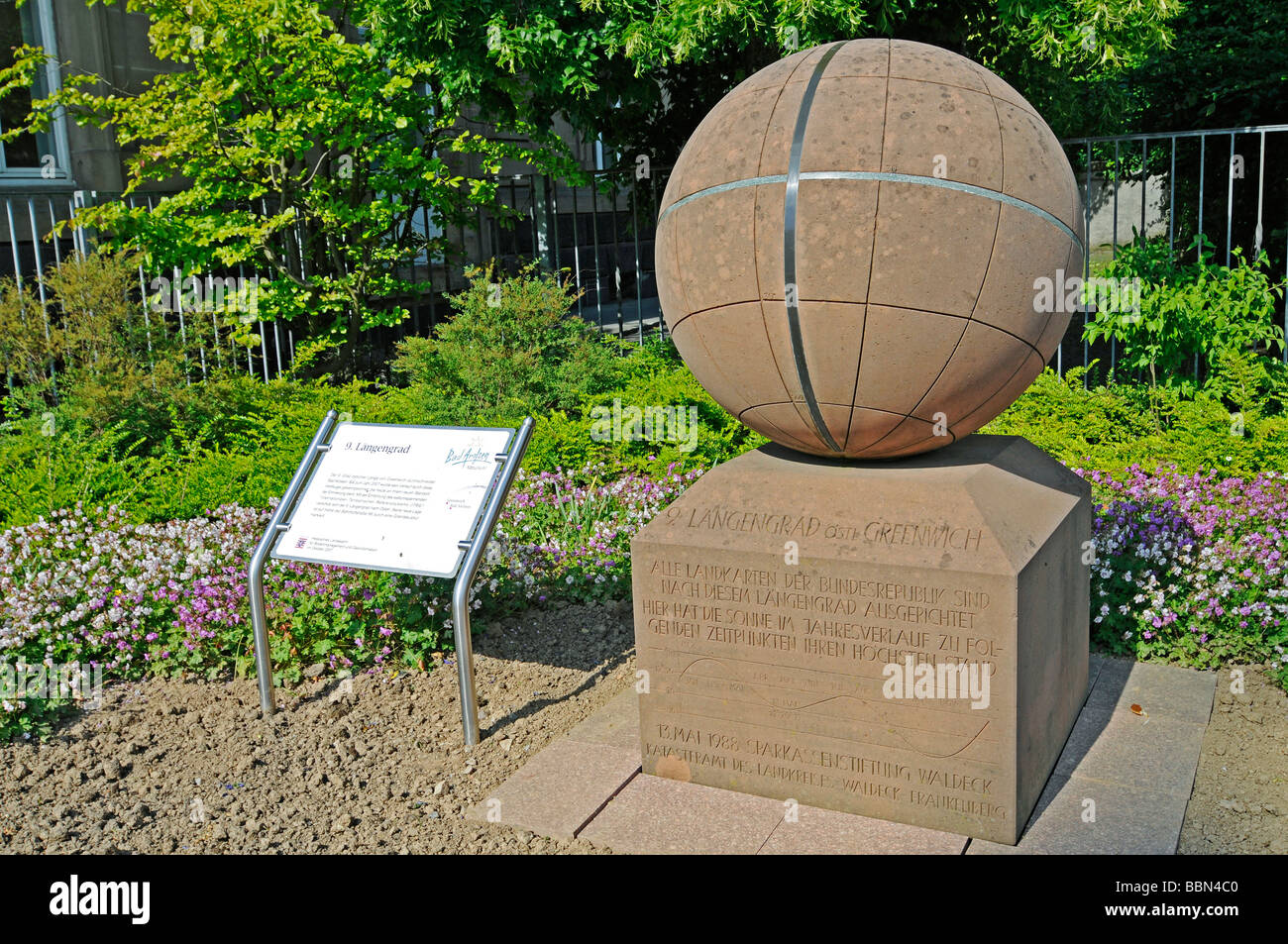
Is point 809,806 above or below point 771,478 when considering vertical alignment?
below

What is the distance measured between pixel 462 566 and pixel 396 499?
0.48 metres

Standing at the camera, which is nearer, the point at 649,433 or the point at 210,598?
the point at 210,598

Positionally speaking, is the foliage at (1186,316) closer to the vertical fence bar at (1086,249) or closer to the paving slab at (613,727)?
the vertical fence bar at (1086,249)

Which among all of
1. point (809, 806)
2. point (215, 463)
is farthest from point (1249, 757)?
point (215, 463)

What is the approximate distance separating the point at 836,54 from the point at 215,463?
16.1 feet

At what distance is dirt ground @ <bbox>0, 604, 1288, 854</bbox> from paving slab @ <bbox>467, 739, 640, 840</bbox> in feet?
0.22

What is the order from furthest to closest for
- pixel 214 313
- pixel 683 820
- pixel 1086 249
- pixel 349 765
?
1. pixel 214 313
2. pixel 1086 249
3. pixel 349 765
4. pixel 683 820

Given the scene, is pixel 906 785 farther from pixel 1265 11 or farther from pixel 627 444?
pixel 1265 11

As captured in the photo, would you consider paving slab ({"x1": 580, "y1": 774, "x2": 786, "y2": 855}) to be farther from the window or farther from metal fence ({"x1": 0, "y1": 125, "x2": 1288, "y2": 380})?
the window

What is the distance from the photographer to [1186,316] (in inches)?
314

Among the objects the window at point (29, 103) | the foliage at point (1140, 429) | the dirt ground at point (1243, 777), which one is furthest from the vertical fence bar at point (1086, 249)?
the window at point (29, 103)

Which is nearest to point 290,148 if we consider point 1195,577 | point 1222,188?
point 1195,577

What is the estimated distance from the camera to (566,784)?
4.12m

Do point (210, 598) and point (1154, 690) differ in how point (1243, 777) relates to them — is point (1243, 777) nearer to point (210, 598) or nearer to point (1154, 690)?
point (1154, 690)
